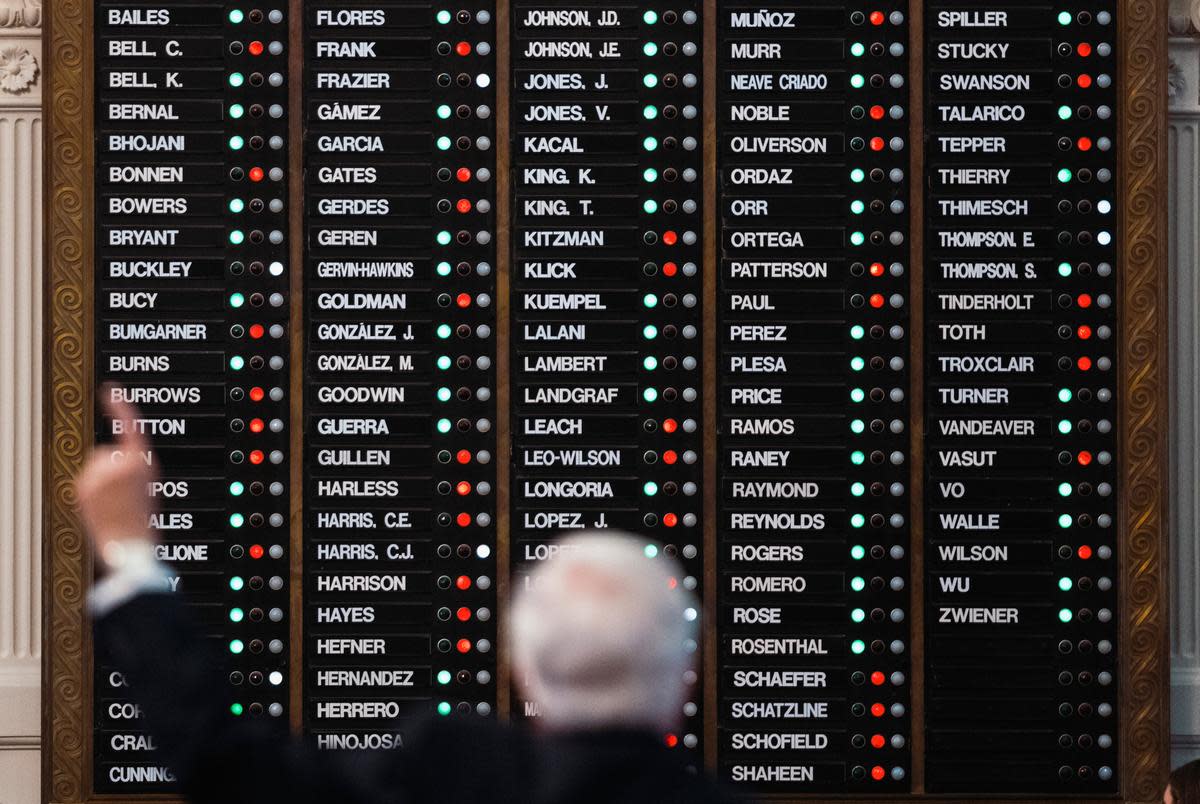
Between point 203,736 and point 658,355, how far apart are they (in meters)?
2.42

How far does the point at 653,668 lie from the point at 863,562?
229cm

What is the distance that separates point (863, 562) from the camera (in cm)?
398

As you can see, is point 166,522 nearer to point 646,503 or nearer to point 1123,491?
point 646,503

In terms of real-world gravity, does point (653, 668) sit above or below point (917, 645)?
above

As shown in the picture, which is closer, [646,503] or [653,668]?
[653,668]

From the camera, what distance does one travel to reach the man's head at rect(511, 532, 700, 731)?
5.80 feet

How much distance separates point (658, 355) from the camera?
4004 millimetres

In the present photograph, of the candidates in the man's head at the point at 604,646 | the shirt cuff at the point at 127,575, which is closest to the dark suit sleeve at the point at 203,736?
the shirt cuff at the point at 127,575

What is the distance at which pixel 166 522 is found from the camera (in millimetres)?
3963

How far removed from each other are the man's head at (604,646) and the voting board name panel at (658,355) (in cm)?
216

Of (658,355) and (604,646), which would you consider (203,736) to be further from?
(658,355)

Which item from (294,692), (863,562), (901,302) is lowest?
(294,692)

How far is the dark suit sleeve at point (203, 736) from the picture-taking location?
170cm

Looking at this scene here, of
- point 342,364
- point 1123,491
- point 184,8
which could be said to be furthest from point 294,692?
point 1123,491
